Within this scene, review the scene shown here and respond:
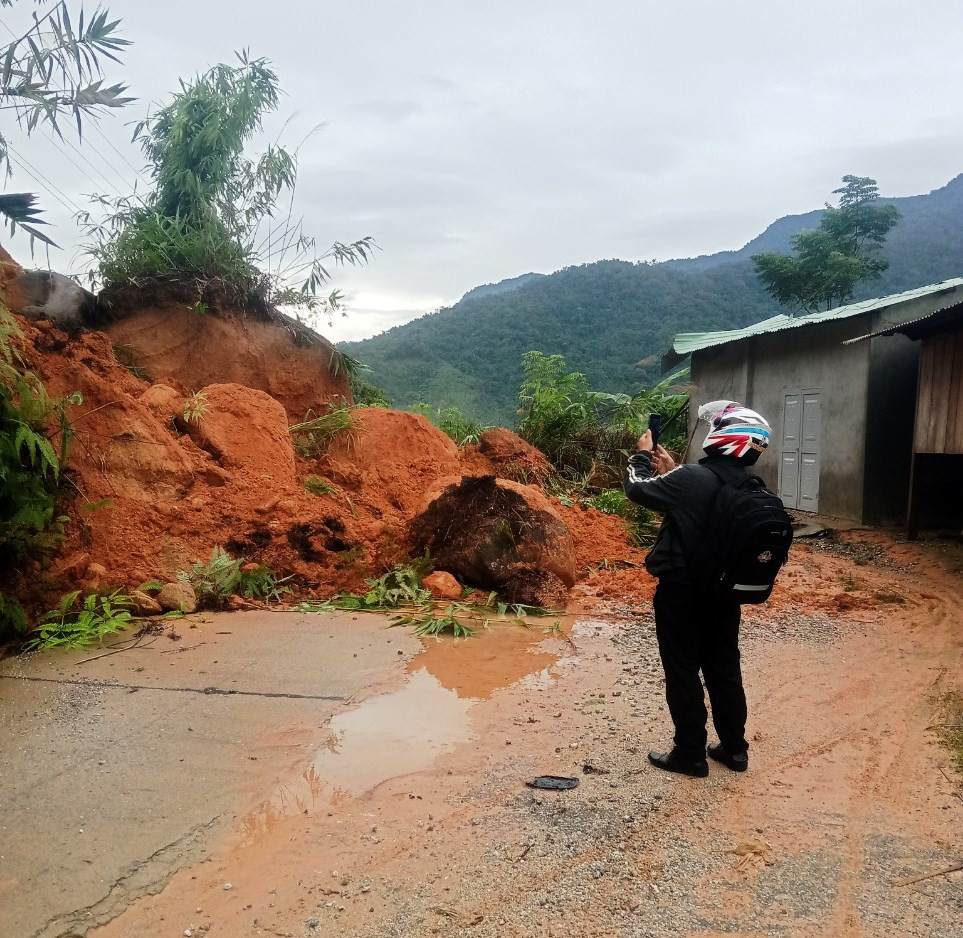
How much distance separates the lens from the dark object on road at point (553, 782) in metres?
3.48

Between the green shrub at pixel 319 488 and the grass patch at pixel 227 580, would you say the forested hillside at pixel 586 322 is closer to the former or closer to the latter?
the green shrub at pixel 319 488

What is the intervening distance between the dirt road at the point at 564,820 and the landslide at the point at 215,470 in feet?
9.15

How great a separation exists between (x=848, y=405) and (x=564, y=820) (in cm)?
1076

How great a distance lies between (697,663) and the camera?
370cm

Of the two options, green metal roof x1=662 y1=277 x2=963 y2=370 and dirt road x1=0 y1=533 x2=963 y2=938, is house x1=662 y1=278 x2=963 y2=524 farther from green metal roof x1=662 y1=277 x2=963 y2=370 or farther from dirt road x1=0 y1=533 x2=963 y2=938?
dirt road x1=0 y1=533 x2=963 y2=938

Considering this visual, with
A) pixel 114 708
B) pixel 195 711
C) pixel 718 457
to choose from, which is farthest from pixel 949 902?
pixel 114 708

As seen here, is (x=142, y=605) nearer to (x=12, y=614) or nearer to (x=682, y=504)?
(x=12, y=614)

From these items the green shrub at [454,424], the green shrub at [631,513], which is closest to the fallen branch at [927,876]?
the green shrub at [631,513]

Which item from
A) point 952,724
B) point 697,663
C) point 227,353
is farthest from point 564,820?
point 227,353

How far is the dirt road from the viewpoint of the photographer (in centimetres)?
257

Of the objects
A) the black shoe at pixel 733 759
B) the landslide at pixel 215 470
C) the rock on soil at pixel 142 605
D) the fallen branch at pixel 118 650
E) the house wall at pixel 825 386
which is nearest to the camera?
the black shoe at pixel 733 759

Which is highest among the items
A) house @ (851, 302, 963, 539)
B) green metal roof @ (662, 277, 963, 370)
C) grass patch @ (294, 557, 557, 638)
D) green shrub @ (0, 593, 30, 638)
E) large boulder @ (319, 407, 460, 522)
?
green metal roof @ (662, 277, 963, 370)

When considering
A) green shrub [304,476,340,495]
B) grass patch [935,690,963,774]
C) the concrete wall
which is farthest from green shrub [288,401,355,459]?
grass patch [935,690,963,774]

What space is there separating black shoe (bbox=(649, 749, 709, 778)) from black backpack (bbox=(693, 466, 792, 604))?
0.80 metres
